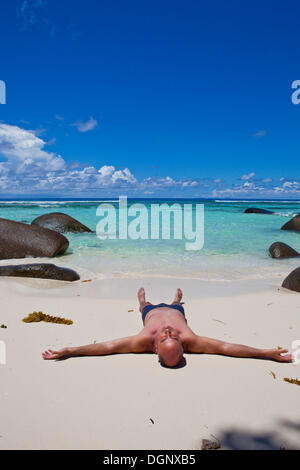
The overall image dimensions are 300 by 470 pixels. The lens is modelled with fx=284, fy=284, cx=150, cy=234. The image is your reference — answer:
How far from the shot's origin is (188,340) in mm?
3146

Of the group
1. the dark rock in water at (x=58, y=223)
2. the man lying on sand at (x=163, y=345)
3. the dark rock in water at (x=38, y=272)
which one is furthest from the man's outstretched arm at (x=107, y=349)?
the dark rock in water at (x=58, y=223)

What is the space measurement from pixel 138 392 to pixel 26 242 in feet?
27.0

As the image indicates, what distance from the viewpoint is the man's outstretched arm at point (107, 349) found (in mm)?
3008

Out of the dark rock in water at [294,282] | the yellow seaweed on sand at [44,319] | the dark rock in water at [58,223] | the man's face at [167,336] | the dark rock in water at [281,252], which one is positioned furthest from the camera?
the dark rock in water at [58,223]

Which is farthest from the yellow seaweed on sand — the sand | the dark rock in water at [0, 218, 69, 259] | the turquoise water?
the dark rock in water at [0, 218, 69, 259]

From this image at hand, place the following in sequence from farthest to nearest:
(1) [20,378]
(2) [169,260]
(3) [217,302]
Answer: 1. (2) [169,260]
2. (3) [217,302]
3. (1) [20,378]

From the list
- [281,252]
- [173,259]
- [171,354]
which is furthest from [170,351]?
[281,252]

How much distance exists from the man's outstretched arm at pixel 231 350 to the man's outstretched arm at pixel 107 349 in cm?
59

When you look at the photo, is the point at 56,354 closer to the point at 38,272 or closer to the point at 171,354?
the point at 171,354

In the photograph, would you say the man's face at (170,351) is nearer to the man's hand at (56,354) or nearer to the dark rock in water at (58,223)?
the man's hand at (56,354)

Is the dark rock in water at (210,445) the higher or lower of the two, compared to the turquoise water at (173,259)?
lower

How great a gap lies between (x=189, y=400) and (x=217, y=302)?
9.73 feet
